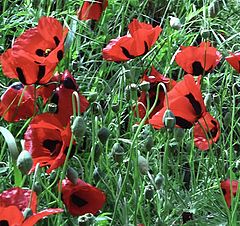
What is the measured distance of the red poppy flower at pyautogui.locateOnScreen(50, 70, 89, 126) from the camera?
108 cm

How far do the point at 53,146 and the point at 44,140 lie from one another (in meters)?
0.01

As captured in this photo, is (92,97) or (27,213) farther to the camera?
(92,97)

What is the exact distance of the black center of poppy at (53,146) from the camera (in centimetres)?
102

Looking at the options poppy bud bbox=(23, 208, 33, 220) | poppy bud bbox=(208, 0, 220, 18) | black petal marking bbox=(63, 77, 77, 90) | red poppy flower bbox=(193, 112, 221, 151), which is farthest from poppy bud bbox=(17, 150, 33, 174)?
poppy bud bbox=(208, 0, 220, 18)

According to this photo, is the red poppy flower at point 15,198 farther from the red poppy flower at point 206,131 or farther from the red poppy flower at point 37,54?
the red poppy flower at point 206,131

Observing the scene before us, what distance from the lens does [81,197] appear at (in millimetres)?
1021

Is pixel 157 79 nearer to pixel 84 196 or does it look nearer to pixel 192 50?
pixel 192 50

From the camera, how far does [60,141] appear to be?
3.35ft

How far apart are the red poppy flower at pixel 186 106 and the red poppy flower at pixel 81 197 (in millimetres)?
129

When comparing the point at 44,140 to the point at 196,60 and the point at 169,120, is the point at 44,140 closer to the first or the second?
the point at 169,120

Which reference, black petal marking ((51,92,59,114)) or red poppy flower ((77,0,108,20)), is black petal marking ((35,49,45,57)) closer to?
black petal marking ((51,92,59,114))

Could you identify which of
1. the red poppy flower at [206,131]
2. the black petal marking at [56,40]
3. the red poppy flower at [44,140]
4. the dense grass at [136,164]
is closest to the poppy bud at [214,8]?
the dense grass at [136,164]

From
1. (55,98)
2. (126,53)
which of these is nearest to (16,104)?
(55,98)

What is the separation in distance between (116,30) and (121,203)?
93cm
